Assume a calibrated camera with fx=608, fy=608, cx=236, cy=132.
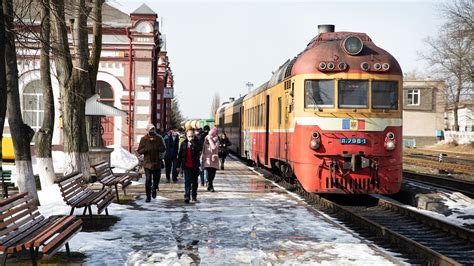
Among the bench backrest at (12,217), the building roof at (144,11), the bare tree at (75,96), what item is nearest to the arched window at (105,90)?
the building roof at (144,11)

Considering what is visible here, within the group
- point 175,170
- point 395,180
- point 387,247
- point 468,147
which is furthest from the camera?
point 468,147

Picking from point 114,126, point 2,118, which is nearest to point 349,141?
point 2,118

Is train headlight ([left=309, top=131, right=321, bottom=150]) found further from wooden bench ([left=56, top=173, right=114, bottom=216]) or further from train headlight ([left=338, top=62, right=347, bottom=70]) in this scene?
wooden bench ([left=56, top=173, right=114, bottom=216])

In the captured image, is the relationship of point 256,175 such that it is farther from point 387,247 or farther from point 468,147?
point 468,147

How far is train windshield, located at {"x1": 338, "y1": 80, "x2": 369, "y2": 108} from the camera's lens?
12898mm

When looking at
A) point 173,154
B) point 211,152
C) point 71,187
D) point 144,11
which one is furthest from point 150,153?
point 144,11

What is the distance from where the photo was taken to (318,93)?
1297cm

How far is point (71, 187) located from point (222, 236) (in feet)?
9.23

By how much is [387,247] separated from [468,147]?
44.9 metres

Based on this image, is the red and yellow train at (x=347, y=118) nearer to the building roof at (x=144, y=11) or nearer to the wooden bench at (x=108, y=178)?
the wooden bench at (x=108, y=178)

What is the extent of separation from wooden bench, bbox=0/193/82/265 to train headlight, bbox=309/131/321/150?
6211 millimetres

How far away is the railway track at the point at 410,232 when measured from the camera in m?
7.82

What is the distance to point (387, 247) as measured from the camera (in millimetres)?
8492

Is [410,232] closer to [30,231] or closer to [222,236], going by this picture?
[222,236]
